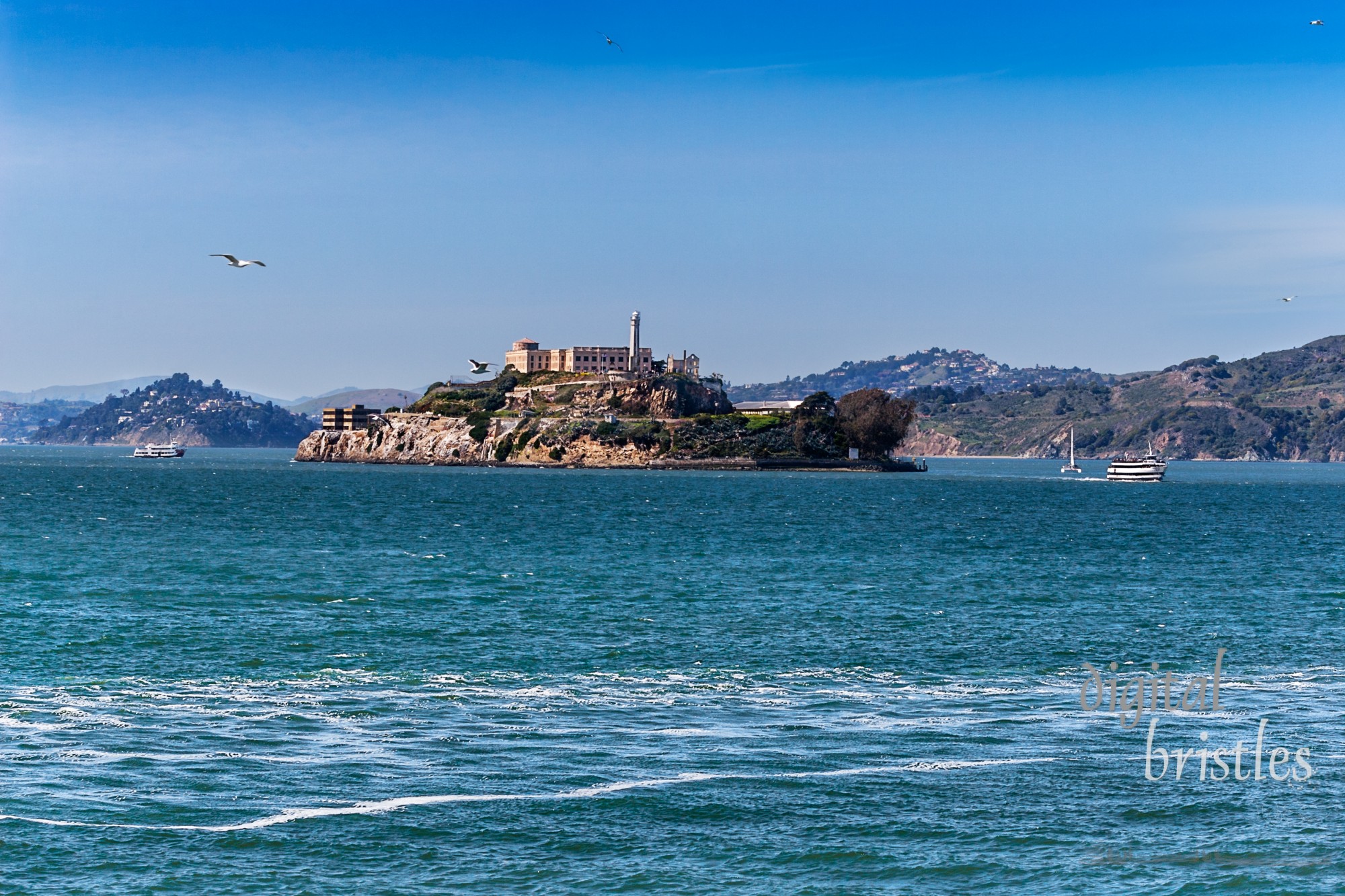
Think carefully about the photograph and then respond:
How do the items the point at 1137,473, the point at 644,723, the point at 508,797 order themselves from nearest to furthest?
1. the point at 508,797
2. the point at 644,723
3. the point at 1137,473

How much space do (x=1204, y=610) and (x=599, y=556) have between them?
92.9ft

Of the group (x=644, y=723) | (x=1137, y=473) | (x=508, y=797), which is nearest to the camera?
(x=508, y=797)

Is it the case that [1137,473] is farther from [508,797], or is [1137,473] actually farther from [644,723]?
[508,797]

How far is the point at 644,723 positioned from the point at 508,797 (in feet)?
19.1

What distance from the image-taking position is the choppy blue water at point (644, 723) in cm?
1842

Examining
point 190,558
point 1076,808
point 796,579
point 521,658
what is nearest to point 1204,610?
point 796,579

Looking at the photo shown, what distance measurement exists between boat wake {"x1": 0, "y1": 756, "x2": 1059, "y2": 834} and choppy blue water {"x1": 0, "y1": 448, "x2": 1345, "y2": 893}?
0.23ft

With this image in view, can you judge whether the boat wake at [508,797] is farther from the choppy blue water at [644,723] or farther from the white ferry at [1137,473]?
the white ferry at [1137,473]

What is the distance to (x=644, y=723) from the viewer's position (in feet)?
87.4

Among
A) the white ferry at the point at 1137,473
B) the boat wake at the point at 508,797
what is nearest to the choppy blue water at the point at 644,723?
the boat wake at the point at 508,797

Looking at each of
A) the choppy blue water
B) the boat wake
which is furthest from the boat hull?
the boat wake

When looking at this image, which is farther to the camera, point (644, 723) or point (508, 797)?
point (644, 723)

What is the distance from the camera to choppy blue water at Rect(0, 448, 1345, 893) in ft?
60.4

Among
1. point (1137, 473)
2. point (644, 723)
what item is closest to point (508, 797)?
point (644, 723)
